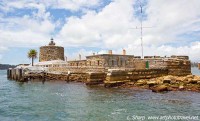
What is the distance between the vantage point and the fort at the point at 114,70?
3934 cm

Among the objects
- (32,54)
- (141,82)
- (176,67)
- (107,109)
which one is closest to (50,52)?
(32,54)

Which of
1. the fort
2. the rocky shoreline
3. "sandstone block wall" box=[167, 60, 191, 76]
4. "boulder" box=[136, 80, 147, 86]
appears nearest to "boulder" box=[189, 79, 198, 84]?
the rocky shoreline

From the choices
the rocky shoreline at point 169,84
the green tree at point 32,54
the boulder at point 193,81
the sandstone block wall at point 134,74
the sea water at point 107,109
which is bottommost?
the sea water at point 107,109

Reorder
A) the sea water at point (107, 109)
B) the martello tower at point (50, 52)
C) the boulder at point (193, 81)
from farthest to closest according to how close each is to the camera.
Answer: the martello tower at point (50, 52)
the boulder at point (193, 81)
the sea water at point (107, 109)

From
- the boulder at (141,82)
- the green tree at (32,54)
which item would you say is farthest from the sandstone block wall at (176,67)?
the green tree at (32,54)

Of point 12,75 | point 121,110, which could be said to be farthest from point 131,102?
point 12,75

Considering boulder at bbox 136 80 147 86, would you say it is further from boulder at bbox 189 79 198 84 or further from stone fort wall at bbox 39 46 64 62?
stone fort wall at bbox 39 46 64 62

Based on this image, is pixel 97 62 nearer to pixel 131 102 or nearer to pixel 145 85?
pixel 145 85

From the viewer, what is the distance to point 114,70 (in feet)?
125

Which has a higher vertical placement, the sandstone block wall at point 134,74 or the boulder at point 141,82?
the sandstone block wall at point 134,74

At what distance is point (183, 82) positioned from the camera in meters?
34.7

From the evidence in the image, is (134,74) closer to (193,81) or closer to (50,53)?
(193,81)

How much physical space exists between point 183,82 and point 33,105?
19.5m

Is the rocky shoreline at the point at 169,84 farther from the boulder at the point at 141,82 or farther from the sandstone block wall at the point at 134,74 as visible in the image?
the sandstone block wall at the point at 134,74
